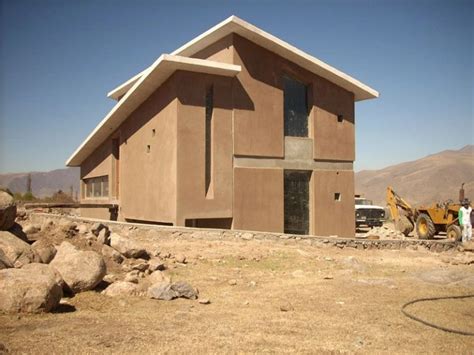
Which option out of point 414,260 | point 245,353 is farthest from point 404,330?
point 414,260

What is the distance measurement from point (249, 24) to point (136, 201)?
31.9ft

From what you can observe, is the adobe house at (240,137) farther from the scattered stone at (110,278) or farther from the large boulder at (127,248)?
the scattered stone at (110,278)

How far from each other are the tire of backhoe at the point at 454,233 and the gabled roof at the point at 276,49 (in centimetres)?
745

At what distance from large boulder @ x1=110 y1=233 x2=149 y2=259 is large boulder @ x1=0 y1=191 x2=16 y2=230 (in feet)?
8.52

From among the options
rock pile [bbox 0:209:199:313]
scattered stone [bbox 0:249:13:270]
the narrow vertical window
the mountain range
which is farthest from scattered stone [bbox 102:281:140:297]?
the mountain range

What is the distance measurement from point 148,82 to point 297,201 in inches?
338

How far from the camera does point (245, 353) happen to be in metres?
5.35

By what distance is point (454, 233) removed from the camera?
66.8ft

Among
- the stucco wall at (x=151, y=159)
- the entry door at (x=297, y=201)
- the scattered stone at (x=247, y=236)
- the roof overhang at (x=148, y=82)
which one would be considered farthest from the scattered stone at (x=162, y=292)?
the entry door at (x=297, y=201)

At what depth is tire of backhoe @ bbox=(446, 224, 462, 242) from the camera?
2003cm

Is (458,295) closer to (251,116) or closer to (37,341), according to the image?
(37,341)

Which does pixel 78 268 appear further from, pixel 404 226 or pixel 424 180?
pixel 424 180

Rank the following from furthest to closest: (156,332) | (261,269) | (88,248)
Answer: (261,269), (88,248), (156,332)

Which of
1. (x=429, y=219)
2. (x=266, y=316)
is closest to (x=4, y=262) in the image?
(x=266, y=316)
